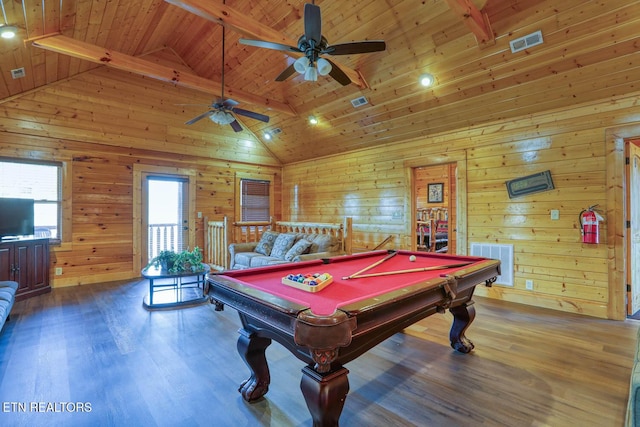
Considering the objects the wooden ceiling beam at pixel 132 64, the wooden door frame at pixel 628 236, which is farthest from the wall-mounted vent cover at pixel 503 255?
the wooden ceiling beam at pixel 132 64

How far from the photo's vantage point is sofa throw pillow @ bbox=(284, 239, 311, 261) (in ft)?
15.5

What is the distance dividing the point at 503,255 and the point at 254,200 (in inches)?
217

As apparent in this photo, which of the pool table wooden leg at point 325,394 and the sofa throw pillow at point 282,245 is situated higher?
the sofa throw pillow at point 282,245

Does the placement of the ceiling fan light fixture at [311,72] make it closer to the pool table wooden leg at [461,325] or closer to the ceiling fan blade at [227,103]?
the ceiling fan blade at [227,103]

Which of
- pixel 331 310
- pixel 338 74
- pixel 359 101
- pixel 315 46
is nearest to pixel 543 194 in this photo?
pixel 359 101

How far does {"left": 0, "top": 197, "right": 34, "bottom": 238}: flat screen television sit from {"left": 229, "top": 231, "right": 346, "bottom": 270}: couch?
2.95 m

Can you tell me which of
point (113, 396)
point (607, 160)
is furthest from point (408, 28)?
point (113, 396)

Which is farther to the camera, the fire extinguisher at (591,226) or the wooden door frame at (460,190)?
the wooden door frame at (460,190)

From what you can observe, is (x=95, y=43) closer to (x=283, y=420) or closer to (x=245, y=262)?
(x=245, y=262)

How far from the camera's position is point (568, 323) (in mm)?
3471

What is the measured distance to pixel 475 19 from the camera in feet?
10.4

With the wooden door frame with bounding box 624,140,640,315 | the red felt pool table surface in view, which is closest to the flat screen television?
the red felt pool table surface

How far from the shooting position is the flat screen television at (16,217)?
4285mm

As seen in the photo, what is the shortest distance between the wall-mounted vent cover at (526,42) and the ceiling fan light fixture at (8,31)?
16.9 feet
